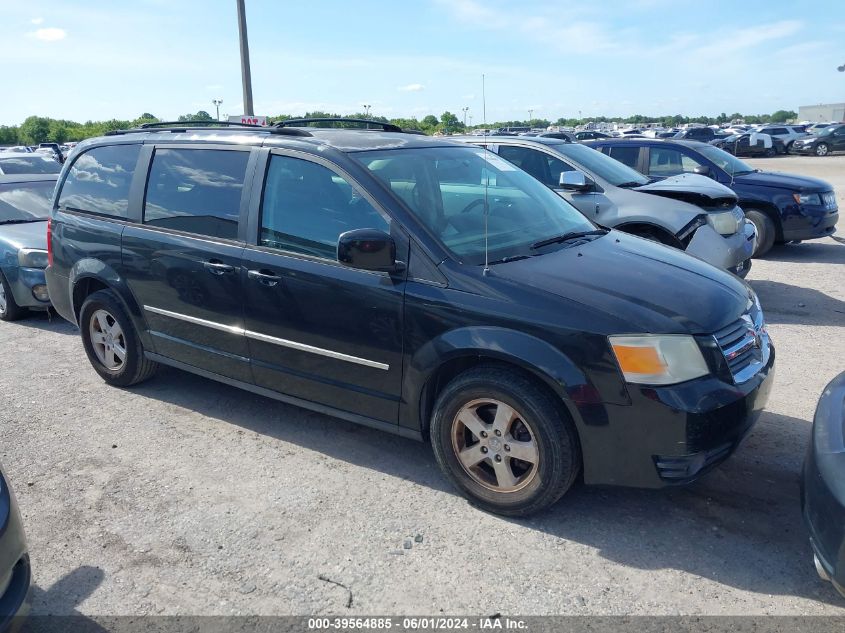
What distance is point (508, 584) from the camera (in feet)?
9.87

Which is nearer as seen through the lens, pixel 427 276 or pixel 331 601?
pixel 331 601

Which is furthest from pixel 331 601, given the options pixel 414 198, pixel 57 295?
pixel 57 295

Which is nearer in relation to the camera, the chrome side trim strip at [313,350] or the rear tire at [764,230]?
the chrome side trim strip at [313,350]

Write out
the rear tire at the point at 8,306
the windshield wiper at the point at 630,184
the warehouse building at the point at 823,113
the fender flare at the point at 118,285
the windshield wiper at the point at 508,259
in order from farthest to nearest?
the warehouse building at the point at 823,113 < the windshield wiper at the point at 630,184 < the rear tire at the point at 8,306 < the fender flare at the point at 118,285 < the windshield wiper at the point at 508,259

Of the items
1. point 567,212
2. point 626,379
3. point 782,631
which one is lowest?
point 782,631

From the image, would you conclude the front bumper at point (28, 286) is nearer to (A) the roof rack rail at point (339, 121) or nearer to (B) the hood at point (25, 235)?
(B) the hood at point (25, 235)

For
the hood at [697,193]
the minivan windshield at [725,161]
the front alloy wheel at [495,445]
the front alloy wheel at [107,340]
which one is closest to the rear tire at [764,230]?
the minivan windshield at [725,161]

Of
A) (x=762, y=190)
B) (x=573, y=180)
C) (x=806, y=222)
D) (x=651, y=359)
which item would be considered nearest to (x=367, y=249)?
(x=651, y=359)

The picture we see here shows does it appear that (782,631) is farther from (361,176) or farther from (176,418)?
(176,418)

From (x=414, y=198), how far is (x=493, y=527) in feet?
5.86

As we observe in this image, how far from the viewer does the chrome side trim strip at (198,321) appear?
430 cm

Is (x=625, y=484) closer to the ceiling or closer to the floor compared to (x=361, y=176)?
closer to the floor

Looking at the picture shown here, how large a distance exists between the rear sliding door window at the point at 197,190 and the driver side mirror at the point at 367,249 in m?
1.07

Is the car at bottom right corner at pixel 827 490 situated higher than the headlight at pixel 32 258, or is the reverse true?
the headlight at pixel 32 258
